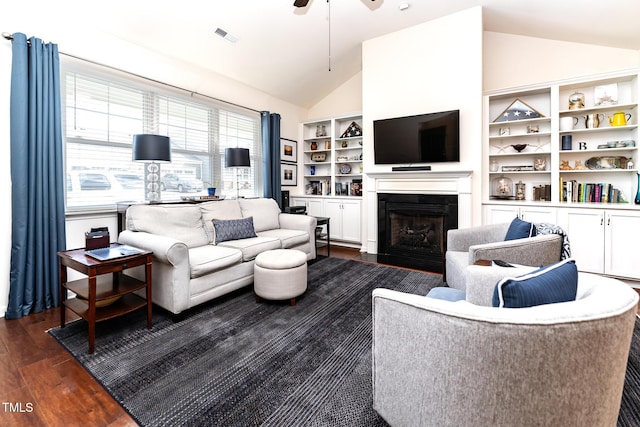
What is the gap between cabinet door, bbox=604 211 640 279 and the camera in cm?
311

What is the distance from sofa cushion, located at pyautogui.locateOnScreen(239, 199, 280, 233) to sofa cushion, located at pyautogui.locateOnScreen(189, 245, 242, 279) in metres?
0.95

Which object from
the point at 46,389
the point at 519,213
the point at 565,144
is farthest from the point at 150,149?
the point at 565,144

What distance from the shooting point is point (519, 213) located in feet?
12.0

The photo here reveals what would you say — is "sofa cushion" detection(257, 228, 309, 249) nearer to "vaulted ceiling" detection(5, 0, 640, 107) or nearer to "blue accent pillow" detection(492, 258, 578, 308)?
"vaulted ceiling" detection(5, 0, 640, 107)

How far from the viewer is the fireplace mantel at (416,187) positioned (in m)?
3.75

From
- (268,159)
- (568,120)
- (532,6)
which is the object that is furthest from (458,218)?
(268,159)

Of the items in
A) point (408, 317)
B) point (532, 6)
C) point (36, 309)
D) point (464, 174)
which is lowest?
point (36, 309)

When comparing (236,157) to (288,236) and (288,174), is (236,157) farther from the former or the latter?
(288,174)

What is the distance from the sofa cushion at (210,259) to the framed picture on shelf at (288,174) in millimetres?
2652

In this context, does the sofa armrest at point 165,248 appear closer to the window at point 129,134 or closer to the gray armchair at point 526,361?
the window at point 129,134

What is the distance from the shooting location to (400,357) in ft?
3.61

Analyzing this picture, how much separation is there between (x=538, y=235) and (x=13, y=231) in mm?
Result: 4131

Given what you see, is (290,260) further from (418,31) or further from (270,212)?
(418,31)

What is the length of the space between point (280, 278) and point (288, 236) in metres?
1.11
